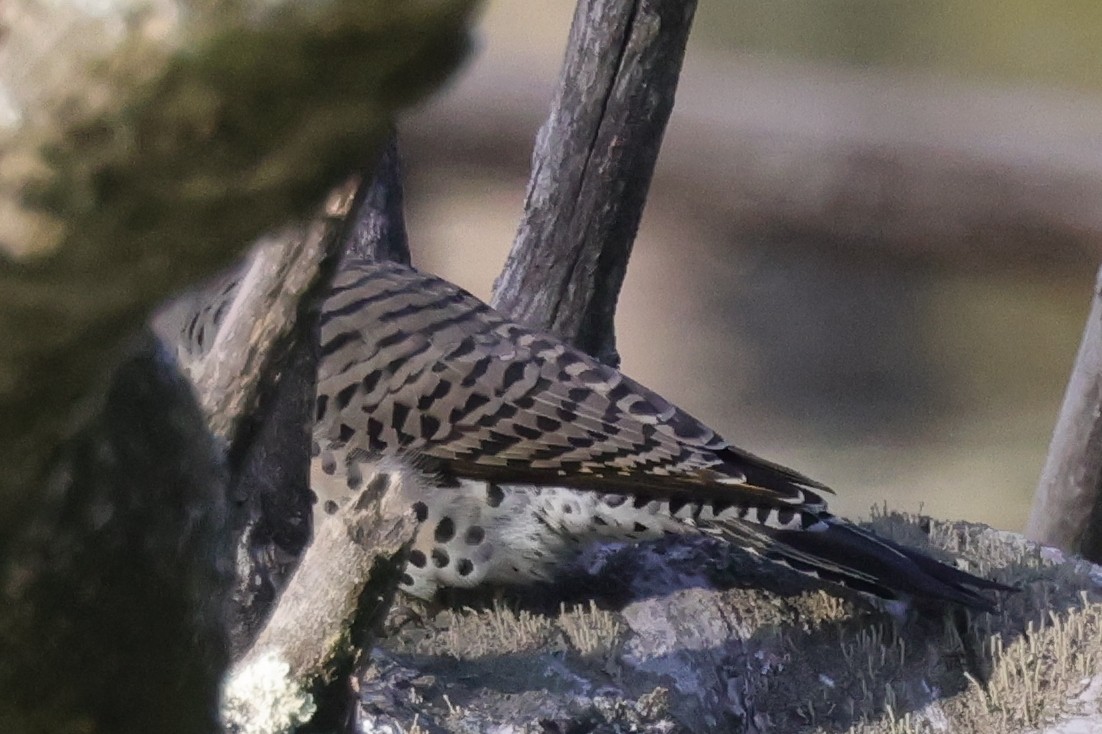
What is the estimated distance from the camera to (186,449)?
3.72ft

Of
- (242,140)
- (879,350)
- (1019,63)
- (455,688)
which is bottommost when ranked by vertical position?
(455,688)

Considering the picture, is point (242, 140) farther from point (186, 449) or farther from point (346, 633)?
point (346, 633)

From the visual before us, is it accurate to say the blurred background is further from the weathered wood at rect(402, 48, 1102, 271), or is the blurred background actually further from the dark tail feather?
the dark tail feather

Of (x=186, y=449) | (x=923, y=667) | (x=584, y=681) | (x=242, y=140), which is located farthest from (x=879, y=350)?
(x=242, y=140)

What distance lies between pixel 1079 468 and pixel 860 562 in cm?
155

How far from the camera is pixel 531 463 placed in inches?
121

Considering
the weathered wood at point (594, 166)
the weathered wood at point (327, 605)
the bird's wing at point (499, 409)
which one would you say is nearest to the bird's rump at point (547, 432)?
the bird's wing at point (499, 409)

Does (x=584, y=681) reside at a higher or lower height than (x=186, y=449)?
lower

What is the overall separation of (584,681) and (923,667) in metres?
0.84

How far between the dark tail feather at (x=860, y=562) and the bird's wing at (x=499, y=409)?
0.30 ft

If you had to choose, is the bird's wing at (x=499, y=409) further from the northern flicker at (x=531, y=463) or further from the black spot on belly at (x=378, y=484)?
the black spot on belly at (x=378, y=484)

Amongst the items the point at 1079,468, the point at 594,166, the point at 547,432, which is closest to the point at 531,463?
the point at 547,432

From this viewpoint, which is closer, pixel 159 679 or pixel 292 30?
pixel 292 30

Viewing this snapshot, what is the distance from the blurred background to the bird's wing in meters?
2.23
